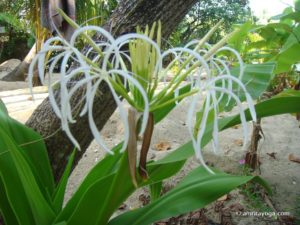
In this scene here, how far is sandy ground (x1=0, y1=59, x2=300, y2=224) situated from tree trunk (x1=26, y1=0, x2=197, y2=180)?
31 cm

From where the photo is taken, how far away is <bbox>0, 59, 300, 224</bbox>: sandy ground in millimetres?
1713

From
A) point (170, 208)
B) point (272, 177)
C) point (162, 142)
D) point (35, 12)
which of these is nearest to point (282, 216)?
point (272, 177)

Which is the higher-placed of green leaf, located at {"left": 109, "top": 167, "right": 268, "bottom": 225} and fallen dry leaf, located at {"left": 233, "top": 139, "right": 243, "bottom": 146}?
green leaf, located at {"left": 109, "top": 167, "right": 268, "bottom": 225}

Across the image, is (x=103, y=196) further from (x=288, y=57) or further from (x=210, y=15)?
(x=210, y=15)

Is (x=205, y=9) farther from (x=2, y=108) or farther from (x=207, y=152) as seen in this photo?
(x=2, y=108)

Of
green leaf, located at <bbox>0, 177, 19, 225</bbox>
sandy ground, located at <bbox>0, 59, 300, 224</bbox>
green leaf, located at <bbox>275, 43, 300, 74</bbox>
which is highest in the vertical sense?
green leaf, located at <bbox>275, 43, 300, 74</bbox>

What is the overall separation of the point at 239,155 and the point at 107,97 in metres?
1.08

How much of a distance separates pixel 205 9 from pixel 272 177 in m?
12.2

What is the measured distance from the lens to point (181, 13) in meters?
1.44

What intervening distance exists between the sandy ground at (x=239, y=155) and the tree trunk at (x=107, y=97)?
314 mm

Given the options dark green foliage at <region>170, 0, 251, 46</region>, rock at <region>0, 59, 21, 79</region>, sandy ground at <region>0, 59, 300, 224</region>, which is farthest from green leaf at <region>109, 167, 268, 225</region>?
dark green foliage at <region>170, 0, 251, 46</region>

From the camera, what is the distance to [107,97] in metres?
1.41

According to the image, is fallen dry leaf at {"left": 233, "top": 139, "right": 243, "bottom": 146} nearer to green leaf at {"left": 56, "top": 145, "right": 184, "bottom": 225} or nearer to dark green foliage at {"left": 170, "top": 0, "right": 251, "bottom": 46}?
green leaf at {"left": 56, "top": 145, "right": 184, "bottom": 225}

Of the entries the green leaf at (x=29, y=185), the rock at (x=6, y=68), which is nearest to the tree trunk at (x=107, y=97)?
the green leaf at (x=29, y=185)
